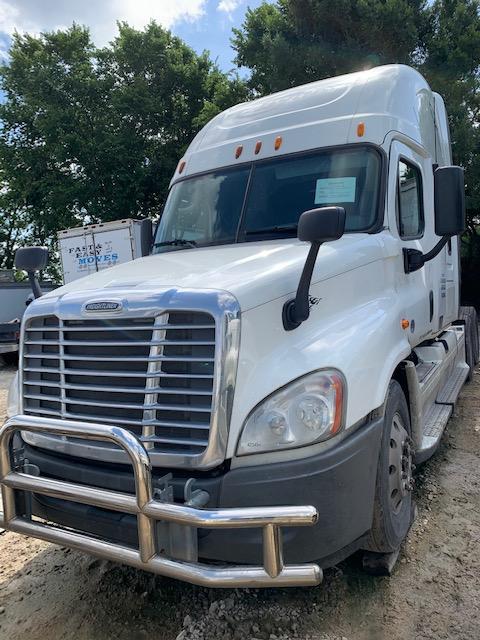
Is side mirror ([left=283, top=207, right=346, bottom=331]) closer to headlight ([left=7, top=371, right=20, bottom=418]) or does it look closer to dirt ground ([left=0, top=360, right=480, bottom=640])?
dirt ground ([left=0, top=360, right=480, bottom=640])

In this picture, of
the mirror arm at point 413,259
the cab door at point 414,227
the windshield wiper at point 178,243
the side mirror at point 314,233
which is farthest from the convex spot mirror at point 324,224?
the windshield wiper at point 178,243

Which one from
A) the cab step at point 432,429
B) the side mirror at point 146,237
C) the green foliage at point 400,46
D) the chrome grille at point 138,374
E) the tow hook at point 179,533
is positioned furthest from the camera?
the green foliage at point 400,46

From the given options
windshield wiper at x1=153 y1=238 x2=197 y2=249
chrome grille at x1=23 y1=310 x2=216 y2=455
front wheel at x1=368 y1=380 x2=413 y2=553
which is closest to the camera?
chrome grille at x1=23 y1=310 x2=216 y2=455

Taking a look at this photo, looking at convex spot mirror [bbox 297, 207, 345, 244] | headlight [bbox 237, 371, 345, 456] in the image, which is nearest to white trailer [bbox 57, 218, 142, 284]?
convex spot mirror [bbox 297, 207, 345, 244]

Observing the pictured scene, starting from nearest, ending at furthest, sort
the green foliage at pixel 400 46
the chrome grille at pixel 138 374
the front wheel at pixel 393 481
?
the chrome grille at pixel 138 374, the front wheel at pixel 393 481, the green foliage at pixel 400 46

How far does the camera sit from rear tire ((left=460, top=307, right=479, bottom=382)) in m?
7.35

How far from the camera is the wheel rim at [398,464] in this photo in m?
2.97

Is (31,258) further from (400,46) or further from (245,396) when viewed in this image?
(400,46)

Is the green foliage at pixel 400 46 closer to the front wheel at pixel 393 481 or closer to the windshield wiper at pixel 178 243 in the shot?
the windshield wiper at pixel 178 243

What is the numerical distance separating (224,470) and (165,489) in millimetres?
275

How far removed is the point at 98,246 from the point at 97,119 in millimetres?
8381

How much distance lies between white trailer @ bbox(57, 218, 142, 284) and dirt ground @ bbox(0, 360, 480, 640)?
10.6 metres

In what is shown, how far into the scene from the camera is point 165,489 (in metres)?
2.19

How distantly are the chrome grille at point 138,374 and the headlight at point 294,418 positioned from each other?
0.21 m
